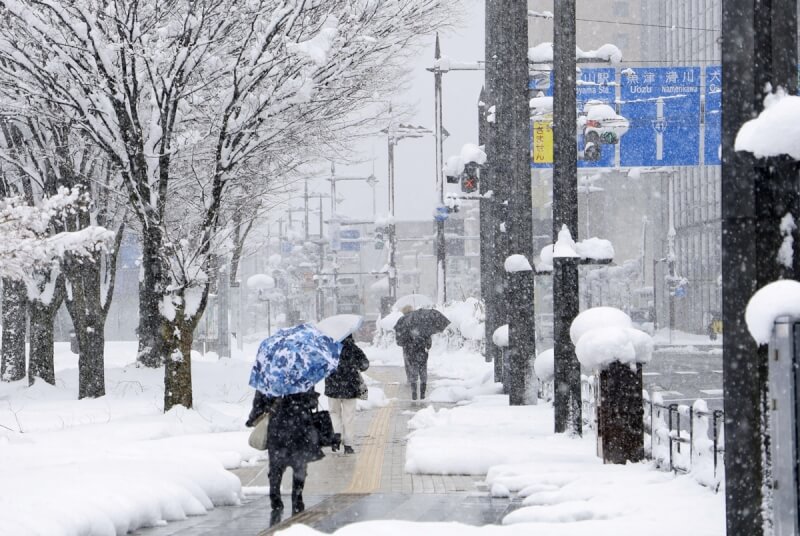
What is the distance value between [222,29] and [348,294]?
→ 52582 mm

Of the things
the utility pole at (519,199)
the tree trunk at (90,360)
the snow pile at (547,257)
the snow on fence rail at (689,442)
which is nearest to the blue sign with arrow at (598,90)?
the utility pole at (519,199)

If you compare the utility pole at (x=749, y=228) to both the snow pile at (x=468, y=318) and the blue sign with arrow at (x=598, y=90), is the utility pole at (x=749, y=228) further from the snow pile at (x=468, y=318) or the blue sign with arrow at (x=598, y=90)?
the snow pile at (x=468, y=318)

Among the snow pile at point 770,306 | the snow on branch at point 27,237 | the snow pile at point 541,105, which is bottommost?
the snow pile at point 770,306

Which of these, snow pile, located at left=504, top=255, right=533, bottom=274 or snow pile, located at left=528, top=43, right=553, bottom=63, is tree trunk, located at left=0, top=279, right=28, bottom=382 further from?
snow pile, located at left=528, top=43, right=553, bottom=63

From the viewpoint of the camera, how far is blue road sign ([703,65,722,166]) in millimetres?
27438

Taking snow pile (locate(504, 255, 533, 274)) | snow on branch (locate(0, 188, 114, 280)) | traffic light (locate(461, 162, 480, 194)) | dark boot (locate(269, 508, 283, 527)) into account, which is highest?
traffic light (locate(461, 162, 480, 194))

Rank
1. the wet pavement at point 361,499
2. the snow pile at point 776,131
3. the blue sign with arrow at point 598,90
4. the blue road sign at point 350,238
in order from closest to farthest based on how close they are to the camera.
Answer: the snow pile at point 776,131 < the wet pavement at point 361,499 < the blue sign with arrow at point 598,90 < the blue road sign at point 350,238

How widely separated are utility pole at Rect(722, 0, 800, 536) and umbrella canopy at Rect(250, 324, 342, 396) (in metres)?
4.60

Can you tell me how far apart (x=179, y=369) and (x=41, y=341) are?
7.17m

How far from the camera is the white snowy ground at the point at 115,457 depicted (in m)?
8.08

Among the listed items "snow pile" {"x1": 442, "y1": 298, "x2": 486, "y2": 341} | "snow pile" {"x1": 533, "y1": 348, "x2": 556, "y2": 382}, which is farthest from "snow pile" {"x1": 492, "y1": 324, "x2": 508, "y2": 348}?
"snow pile" {"x1": 442, "y1": 298, "x2": 486, "y2": 341}

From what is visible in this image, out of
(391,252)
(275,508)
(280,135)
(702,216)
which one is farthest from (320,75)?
(702,216)

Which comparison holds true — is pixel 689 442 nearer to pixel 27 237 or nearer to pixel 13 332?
pixel 27 237

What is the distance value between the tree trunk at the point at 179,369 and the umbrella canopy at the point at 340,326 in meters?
3.22
